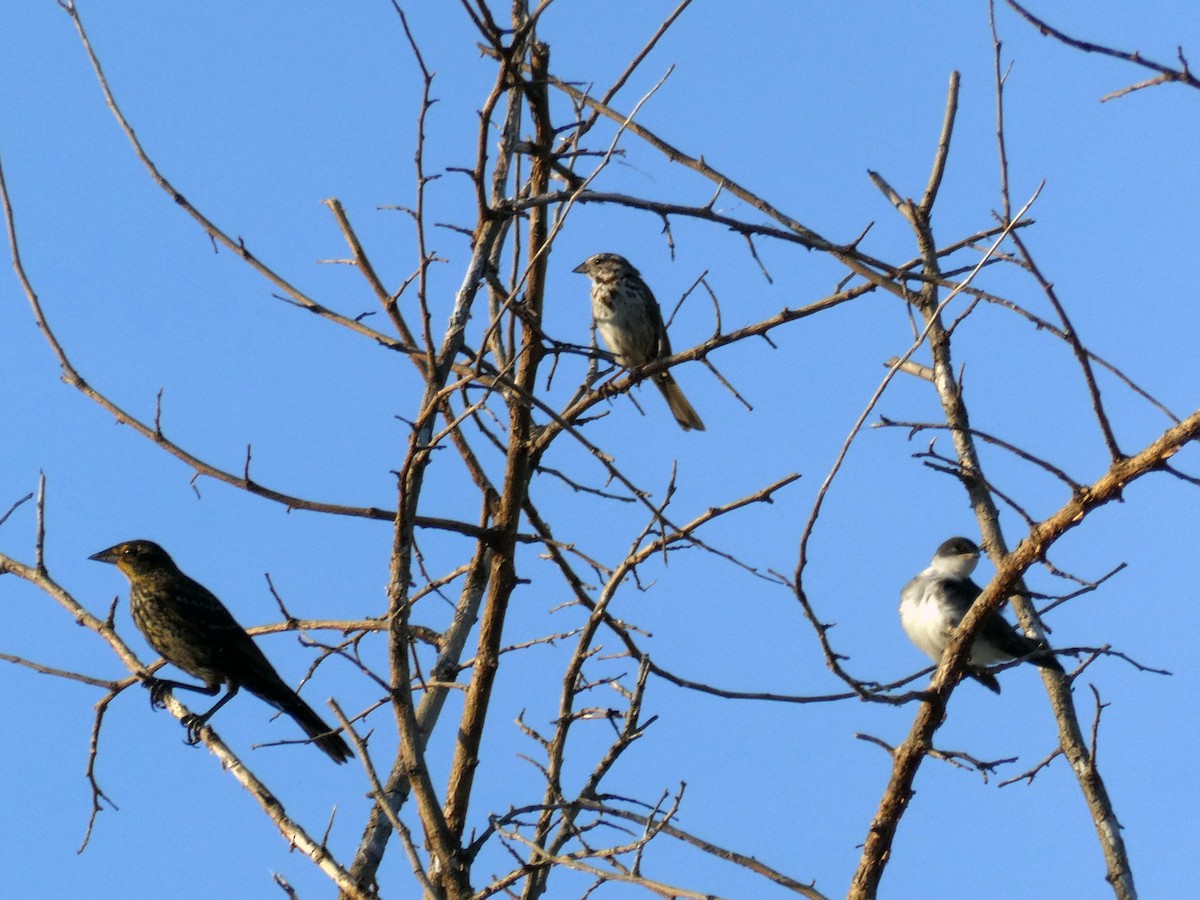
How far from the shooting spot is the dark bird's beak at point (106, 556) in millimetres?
6711

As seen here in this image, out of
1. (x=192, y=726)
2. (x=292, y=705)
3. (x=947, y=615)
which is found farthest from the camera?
(x=947, y=615)

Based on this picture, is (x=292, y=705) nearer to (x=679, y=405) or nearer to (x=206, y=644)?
(x=206, y=644)

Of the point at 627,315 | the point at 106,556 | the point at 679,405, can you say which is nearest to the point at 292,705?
the point at 106,556

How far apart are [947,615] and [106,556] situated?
400cm

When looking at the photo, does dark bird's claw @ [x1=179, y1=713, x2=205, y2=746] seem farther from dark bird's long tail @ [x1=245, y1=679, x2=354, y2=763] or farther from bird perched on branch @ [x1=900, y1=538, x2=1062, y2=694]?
bird perched on branch @ [x1=900, y1=538, x2=1062, y2=694]

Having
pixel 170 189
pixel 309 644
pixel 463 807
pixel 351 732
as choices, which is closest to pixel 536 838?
pixel 463 807

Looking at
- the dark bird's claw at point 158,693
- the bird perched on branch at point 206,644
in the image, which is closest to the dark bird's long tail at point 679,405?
the bird perched on branch at point 206,644

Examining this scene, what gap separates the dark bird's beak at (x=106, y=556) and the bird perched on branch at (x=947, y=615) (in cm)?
388

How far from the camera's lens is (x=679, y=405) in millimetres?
9102

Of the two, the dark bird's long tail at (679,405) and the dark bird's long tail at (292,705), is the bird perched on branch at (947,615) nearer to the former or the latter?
the dark bird's long tail at (679,405)

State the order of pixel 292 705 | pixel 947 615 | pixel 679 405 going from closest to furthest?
pixel 292 705 → pixel 947 615 → pixel 679 405

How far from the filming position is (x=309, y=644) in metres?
3.99

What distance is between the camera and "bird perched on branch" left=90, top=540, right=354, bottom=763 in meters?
6.26

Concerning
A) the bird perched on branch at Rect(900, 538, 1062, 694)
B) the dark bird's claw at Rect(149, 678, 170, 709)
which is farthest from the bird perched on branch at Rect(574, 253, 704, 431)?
the dark bird's claw at Rect(149, 678, 170, 709)
